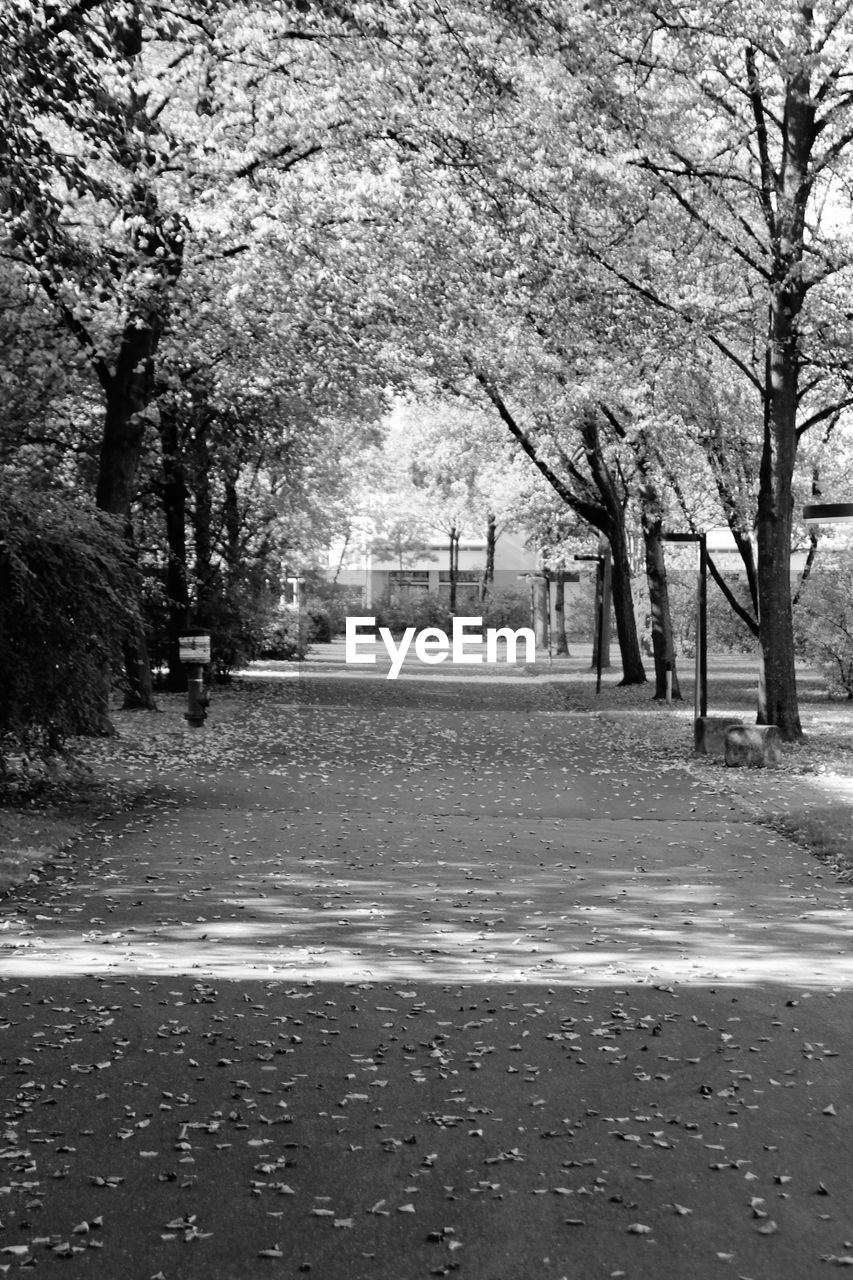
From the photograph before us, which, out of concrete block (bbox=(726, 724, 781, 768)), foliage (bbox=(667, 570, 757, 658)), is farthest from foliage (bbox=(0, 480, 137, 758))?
foliage (bbox=(667, 570, 757, 658))

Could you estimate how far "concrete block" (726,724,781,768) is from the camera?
1783 cm

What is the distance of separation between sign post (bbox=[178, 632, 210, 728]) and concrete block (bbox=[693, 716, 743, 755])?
23.2 ft

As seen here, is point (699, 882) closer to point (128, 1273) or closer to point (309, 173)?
point (128, 1273)

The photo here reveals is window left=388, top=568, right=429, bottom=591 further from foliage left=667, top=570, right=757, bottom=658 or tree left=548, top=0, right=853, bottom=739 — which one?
tree left=548, top=0, right=853, bottom=739

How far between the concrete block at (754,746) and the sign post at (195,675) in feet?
26.4

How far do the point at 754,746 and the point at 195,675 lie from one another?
27.8 feet

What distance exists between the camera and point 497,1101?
5.79 m

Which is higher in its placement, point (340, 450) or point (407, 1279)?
point (340, 450)

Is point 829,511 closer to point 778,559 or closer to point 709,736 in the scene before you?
point 778,559

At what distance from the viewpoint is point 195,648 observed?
22.3m

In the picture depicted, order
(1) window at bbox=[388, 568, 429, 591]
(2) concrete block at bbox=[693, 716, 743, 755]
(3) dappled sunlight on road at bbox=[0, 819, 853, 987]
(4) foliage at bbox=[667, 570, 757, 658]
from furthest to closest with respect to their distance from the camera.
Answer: (1) window at bbox=[388, 568, 429, 591]
(4) foliage at bbox=[667, 570, 757, 658]
(2) concrete block at bbox=[693, 716, 743, 755]
(3) dappled sunlight on road at bbox=[0, 819, 853, 987]

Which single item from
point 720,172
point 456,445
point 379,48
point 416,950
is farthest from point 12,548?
point 456,445

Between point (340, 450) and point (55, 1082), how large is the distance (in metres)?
37.6

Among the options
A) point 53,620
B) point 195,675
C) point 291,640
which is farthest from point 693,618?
point 53,620
